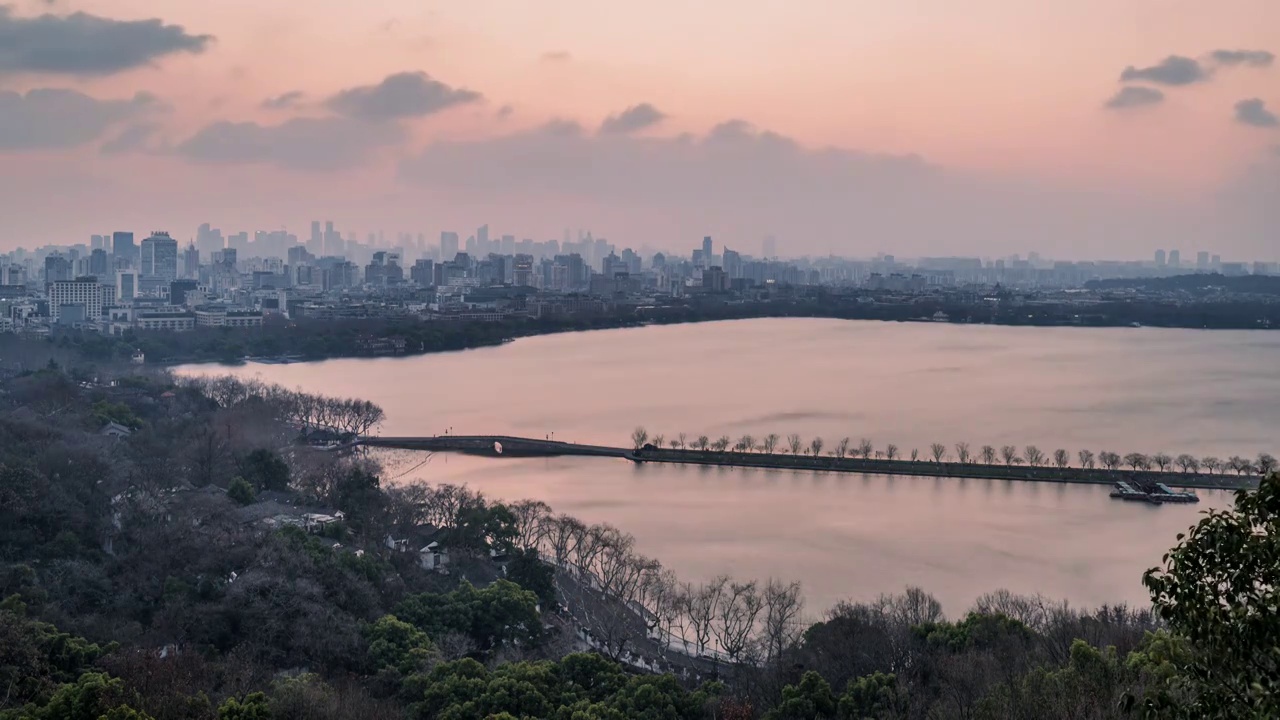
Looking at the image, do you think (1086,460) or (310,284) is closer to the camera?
(1086,460)

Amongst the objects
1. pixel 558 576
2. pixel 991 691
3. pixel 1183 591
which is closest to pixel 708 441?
pixel 558 576

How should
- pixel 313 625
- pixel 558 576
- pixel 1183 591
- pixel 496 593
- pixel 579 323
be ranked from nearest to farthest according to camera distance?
1. pixel 1183 591
2. pixel 313 625
3. pixel 496 593
4. pixel 558 576
5. pixel 579 323

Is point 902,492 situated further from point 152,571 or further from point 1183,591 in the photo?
point 1183,591

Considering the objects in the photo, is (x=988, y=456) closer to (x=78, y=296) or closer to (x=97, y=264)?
(x=78, y=296)

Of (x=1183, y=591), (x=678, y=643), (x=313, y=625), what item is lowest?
(x=678, y=643)

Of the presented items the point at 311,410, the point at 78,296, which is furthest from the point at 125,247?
the point at 311,410
